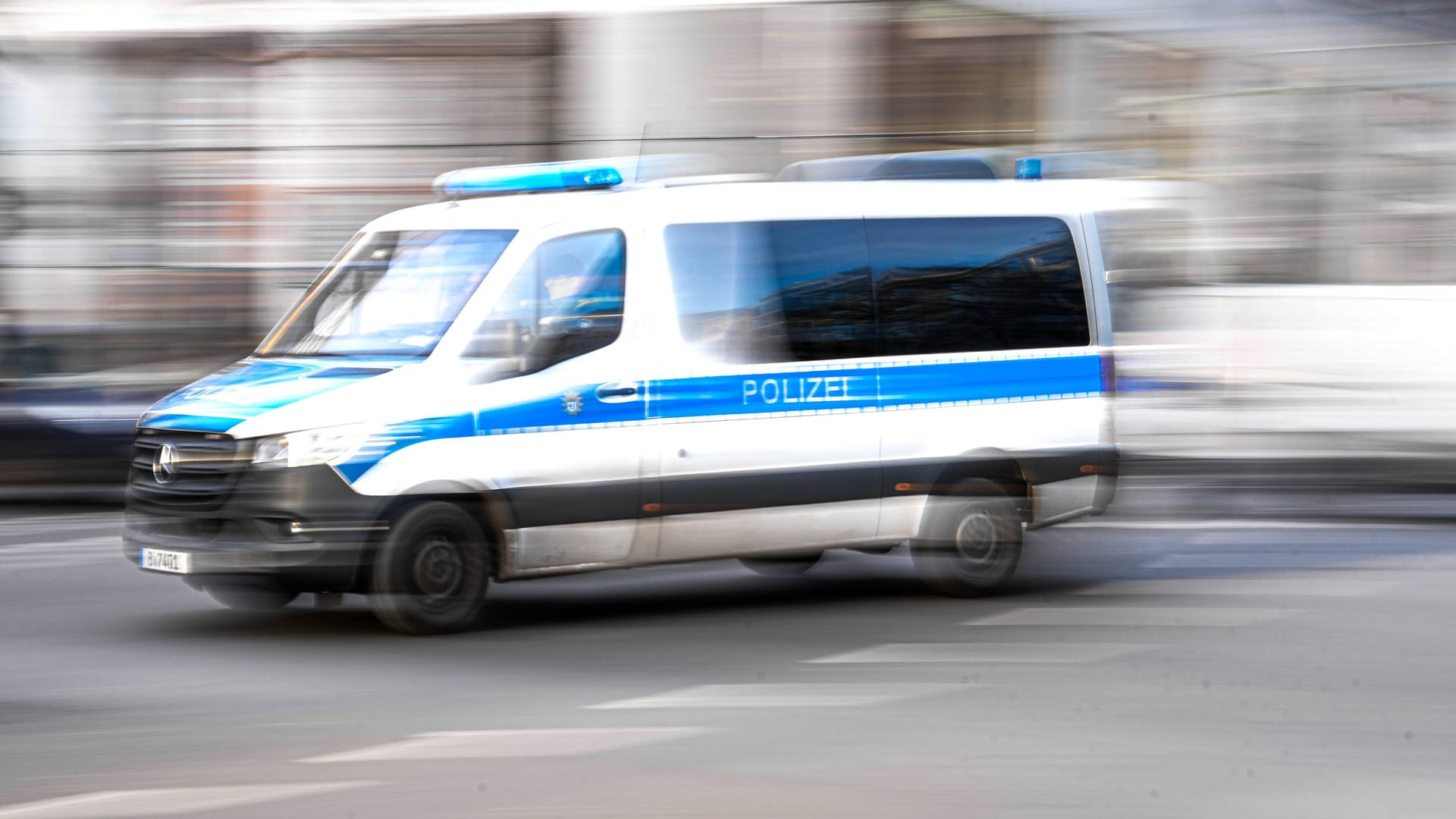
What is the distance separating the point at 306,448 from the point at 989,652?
278 cm

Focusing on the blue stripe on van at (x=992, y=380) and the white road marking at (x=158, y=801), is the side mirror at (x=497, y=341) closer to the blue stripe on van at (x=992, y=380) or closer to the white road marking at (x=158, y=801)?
the blue stripe on van at (x=992, y=380)

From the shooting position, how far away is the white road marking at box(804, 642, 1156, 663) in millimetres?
7777

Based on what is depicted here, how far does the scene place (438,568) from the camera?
8234mm

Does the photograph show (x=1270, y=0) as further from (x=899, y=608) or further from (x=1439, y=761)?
(x=1439, y=761)

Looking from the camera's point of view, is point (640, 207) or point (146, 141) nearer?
point (640, 207)

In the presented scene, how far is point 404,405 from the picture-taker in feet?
26.2

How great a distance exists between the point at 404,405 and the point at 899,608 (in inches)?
100

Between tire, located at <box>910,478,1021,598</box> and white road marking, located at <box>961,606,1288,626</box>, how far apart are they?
0.42 m

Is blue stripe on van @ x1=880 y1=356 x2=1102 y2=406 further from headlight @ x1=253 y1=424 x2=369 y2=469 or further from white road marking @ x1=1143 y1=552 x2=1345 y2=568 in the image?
headlight @ x1=253 y1=424 x2=369 y2=469

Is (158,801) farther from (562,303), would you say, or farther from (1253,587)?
(1253,587)

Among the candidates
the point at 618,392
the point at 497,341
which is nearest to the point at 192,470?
the point at 497,341

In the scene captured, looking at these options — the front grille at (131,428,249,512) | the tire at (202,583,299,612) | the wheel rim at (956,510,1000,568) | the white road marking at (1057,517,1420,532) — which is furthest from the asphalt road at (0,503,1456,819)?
the white road marking at (1057,517,1420,532)

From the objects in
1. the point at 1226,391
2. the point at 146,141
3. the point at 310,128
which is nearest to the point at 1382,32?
the point at 1226,391

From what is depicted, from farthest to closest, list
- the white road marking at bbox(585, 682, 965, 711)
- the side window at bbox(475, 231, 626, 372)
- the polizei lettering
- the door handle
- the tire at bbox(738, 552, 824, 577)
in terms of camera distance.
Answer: the tire at bbox(738, 552, 824, 577) → the polizei lettering → the door handle → the side window at bbox(475, 231, 626, 372) → the white road marking at bbox(585, 682, 965, 711)
